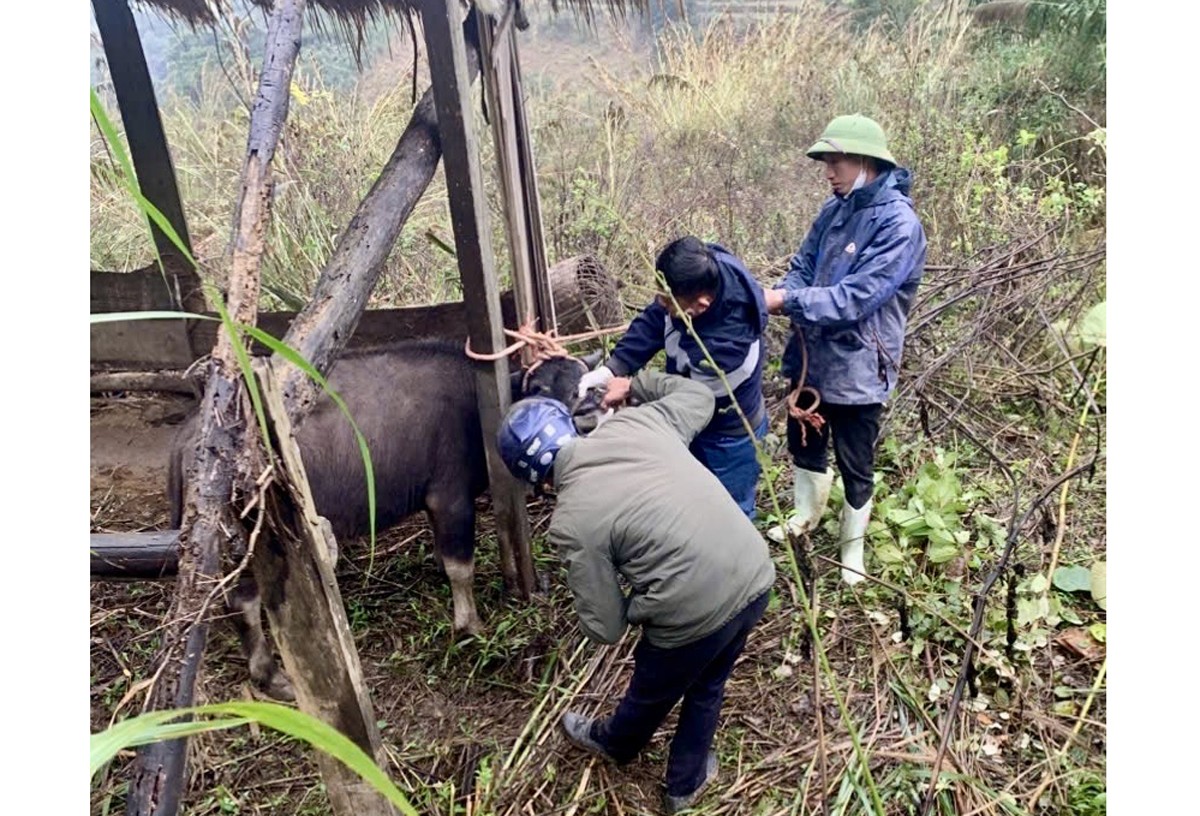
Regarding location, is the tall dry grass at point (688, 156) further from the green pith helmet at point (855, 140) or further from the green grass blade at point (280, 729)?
the green grass blade at point (280, 729)

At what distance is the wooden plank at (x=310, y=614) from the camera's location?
2.09m

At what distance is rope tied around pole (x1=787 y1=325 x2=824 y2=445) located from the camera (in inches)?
152

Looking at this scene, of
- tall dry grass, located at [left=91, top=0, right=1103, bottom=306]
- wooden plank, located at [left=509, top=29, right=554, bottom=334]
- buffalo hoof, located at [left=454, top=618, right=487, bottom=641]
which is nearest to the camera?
wooden plank, located at [left=509, top=29, right=554, bottom=334]

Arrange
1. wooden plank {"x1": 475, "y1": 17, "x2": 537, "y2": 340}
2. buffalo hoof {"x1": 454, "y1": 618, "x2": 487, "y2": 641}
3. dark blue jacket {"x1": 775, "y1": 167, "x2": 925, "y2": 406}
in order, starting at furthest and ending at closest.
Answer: buffalo hoof {"x1": 454, "y1": 618, "x2": 487, "y2": 641} → wooden plank {"x1": 475, "y1": 17, "x2": 537, "y2": 340} → dark blue jacket {"x1": 775, "y1": 167, "x2": 925, "y2": 406}

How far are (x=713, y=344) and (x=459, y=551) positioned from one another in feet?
5.70

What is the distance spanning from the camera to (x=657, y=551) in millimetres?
2699

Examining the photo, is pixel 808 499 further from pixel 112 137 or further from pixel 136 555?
pixel 112 137

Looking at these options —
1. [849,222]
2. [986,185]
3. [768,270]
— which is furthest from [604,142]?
[849,222]

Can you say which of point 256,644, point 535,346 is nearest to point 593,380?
point 535,346

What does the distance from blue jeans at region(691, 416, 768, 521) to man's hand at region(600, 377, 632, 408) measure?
452 millimetres

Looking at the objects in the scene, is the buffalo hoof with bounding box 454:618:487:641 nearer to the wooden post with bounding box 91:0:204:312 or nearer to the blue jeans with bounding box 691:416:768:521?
the blue jeans with bounding box 691:416:768:521

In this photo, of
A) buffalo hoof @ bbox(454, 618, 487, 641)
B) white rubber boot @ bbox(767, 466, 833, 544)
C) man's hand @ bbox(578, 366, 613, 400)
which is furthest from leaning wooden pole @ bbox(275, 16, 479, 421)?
white rubber boot @ bbox(767, 466, 833, 544)

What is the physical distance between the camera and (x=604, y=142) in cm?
906

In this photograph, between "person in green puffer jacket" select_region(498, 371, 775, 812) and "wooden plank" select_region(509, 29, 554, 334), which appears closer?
"person in green puffer jacket" select_region(498, 371, 775, 812)
